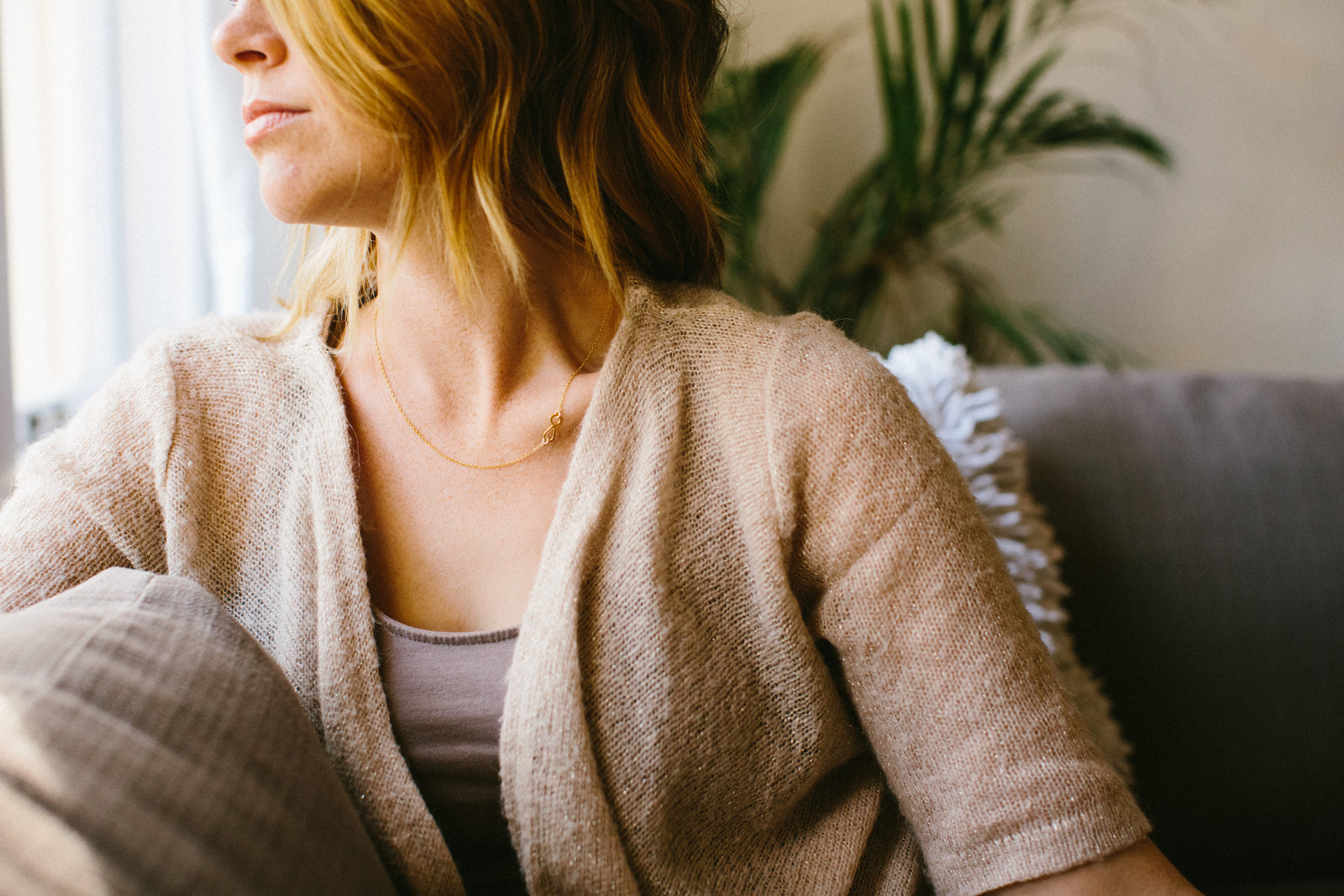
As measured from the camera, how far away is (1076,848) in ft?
2.15

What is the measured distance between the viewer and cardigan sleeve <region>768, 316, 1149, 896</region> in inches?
26.2

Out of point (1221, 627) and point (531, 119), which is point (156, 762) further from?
point (1221, 627)

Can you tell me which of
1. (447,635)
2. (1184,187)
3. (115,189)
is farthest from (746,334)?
(1184,187)

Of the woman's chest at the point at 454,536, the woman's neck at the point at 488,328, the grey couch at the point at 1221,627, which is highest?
the woman's neck at the point at 488,328

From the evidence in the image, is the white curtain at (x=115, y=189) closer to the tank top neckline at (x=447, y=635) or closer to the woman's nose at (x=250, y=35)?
the woman's nose at (x=250, y=35)

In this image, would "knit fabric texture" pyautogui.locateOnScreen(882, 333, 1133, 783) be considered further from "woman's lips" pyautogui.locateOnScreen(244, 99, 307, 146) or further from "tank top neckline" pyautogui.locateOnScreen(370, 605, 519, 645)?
"woman's lips" pyautogui.locateOnScreen(244, 99, 307, 146)

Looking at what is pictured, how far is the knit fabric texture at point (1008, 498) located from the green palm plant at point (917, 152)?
2.80 feet

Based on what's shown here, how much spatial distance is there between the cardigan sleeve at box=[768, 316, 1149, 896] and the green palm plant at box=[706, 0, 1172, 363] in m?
1.16

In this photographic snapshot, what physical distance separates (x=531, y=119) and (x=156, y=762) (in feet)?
1.78

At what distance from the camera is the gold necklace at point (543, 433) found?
→ 32.1 inches

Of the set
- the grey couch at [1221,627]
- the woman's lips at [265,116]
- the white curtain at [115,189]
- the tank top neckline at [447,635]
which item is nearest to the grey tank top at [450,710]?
the tank top neckline at [447,635]

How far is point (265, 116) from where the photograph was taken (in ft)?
2.41

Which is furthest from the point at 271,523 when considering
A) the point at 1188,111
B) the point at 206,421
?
the point at 1188,111

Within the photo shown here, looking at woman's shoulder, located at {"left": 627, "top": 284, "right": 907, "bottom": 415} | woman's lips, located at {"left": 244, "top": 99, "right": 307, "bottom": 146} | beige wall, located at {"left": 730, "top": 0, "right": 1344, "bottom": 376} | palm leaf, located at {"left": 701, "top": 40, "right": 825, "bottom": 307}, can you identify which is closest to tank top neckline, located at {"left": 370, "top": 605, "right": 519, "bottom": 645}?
woman's shoulder, located at {"left": 627, "top": 284, "right": 907, "bottom": 415}
